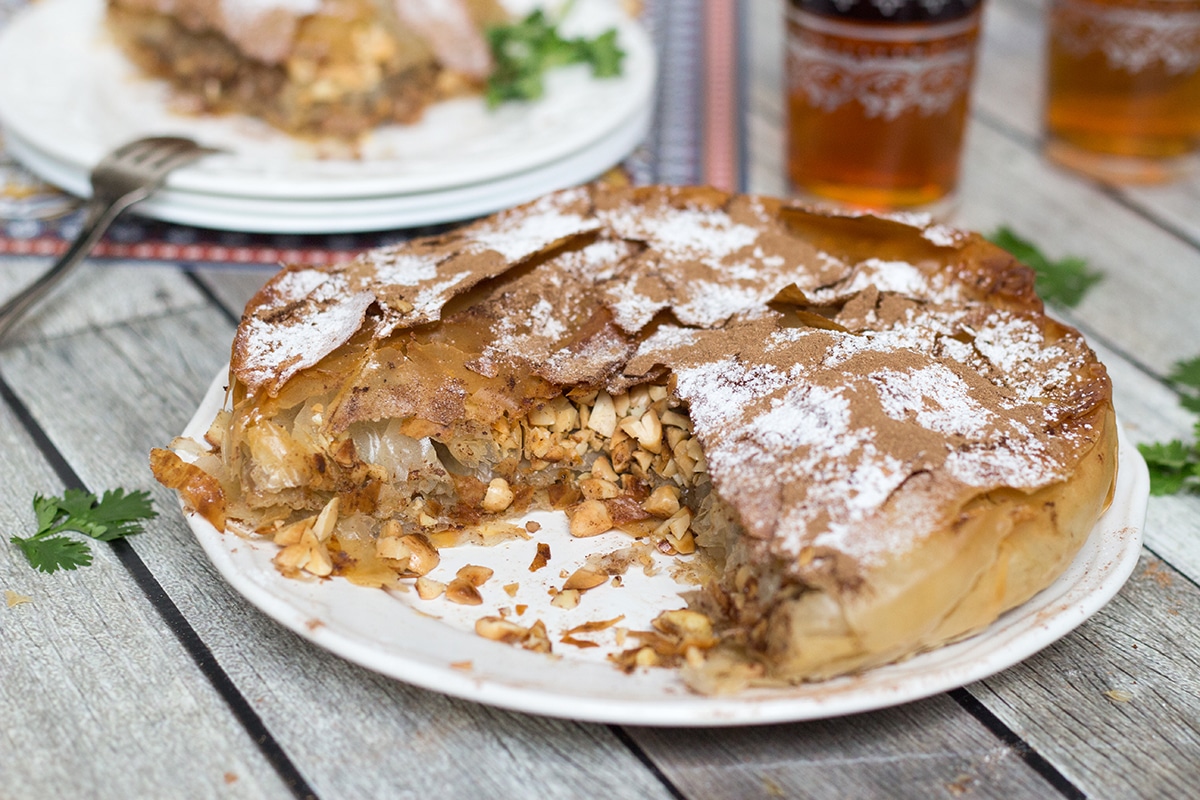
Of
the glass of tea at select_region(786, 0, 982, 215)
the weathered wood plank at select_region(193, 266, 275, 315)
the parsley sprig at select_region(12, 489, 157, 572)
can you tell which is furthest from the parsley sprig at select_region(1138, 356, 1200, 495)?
the weathered wood plank at select_region(193, 266, 275, 315)

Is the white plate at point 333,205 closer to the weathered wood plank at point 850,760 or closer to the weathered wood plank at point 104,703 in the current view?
the weathered wood plank at point 104,703

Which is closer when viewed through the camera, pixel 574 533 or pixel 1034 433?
pixel 1034 433

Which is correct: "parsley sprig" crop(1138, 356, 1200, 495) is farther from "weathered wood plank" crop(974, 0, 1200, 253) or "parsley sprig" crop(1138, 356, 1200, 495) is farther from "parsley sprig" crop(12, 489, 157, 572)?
"parsley sprig" crop(12, 489, 157, 572)

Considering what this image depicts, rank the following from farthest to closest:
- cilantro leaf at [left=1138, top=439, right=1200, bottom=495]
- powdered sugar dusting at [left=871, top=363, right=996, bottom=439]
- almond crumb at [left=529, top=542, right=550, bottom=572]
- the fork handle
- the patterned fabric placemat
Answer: the patterned fabric placemat, the fork handle, cilantro leaf at [left=1138, top=439, right=1200, bottom=495], almond crumb at [left=529, top=542, right=550, bottom=572], powdered sugar dusting at [left=871, top=363, right=996, bottom=439]

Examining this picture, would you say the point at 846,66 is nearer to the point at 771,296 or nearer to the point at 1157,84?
the point at 1157,84

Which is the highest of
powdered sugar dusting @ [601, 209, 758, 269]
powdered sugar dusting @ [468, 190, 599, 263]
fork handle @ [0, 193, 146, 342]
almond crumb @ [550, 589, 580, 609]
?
powdered sugar dusting @ [468, 190, 599, 263]

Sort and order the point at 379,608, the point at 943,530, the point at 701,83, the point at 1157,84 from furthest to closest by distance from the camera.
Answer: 1. the point at 701,83
2. the point at 1157,84
3. the point at 379,608
4. the point at 943,530

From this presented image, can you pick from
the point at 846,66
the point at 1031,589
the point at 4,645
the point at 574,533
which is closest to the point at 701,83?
the point at 846,66
